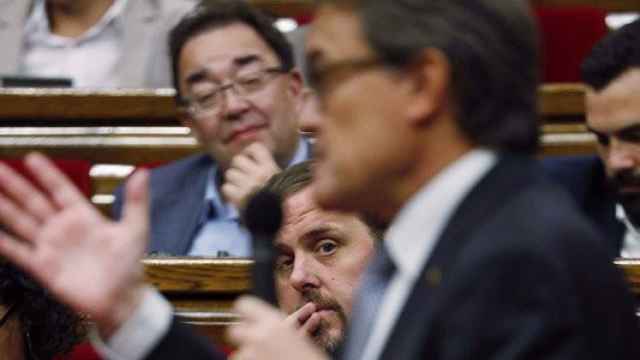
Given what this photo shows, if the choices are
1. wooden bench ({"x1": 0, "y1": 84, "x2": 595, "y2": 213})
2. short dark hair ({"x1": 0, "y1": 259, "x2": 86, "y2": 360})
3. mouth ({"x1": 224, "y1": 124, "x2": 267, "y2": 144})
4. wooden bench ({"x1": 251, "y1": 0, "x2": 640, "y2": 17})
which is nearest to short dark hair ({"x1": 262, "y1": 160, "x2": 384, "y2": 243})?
short dark hair ({"x1": 0, "y1": 259, "x2": 86, "y2": 360})

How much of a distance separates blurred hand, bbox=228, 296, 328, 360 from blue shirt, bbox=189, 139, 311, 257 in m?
0.63

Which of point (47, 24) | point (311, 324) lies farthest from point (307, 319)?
point (47, 24)

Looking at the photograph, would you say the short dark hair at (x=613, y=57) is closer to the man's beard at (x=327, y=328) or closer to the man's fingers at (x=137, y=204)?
the man's beard at (x=327, y=328)

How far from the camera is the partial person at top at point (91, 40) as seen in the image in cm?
144

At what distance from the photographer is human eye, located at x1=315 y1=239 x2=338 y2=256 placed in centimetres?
83

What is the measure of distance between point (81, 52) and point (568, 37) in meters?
0.49

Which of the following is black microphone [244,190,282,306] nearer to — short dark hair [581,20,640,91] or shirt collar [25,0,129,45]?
short dark hair [581,20,640,91]

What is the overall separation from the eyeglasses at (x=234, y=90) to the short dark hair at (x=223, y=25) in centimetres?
3

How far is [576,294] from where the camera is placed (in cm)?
47

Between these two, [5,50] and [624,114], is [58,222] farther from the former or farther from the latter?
[5,50]

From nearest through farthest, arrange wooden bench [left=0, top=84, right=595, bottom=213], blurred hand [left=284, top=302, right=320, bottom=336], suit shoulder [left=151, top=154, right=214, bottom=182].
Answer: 1. blurred hand [left=284, top=302, right=320, bottom=336]
2. suit shoulder [left=151, top=154, right=214, bottom=182]
3. wooden bench [left=0, top=84, right=595, bottom=213]

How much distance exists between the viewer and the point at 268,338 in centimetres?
50

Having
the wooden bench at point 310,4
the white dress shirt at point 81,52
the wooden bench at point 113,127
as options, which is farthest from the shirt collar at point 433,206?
the wooden bench at point 310,4

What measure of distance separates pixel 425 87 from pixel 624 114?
689mm
